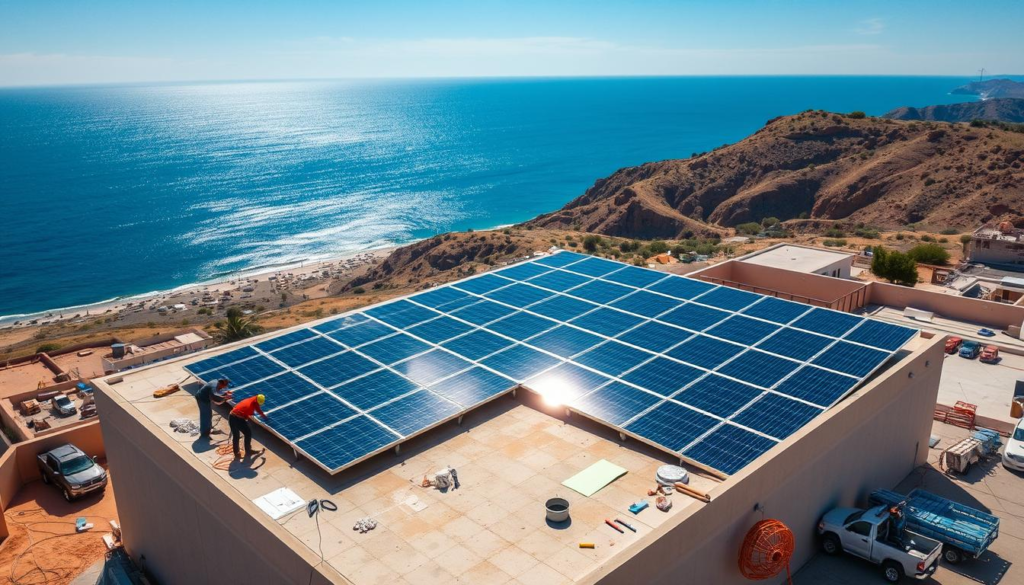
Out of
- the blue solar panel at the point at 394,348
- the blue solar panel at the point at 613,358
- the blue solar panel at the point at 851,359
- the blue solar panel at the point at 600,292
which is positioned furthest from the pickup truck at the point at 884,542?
the blue solar panel at the point at 394,348

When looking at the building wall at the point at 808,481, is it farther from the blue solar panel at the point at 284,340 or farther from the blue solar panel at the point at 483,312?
the blue solar panel at the point at 284,340

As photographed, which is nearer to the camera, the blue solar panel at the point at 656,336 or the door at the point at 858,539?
the door at the point at 858,539

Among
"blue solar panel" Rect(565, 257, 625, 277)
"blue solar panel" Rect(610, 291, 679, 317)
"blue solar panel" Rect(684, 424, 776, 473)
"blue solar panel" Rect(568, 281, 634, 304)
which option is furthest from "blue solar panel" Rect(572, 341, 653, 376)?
"blue solar panel" Rect(565, 257, 625, 277)

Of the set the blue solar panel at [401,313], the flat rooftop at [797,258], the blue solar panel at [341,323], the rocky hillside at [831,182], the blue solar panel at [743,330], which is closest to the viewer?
the blue solar panel at [743,330]

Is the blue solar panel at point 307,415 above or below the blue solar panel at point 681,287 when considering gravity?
below

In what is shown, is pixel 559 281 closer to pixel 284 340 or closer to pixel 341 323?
pixel 341 323

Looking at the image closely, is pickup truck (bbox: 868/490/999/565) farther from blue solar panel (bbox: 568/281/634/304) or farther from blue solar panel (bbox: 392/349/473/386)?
blue solar panel (bbox: 392/349/473/386)

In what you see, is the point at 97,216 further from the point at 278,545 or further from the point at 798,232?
the point at 278,545

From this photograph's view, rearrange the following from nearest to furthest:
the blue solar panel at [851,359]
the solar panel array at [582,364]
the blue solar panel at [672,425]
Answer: the blue solar panel at [672,425], the solar panel array at [582,364], the blue solar panel at [851,359]
